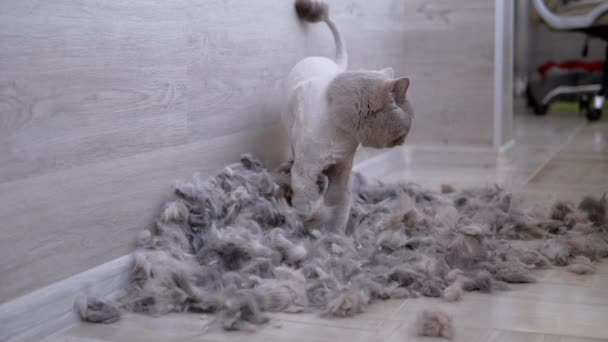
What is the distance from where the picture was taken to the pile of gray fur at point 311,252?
1.17 meters

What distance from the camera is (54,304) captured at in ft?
3.63

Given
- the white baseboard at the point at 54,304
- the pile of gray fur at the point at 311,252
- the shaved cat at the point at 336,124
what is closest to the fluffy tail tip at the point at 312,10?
the shaved cat at the point at 336,124

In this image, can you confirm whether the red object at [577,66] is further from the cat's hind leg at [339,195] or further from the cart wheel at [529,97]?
the cat's hind leg at [339,195]

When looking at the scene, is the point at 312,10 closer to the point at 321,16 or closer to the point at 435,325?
the point at 321,16

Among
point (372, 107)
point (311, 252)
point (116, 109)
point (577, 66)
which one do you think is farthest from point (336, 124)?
point (577, 66)

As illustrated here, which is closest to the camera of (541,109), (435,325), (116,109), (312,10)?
(435,325)

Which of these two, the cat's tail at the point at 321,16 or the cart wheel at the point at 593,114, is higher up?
the cat's tail at the point at 321,16

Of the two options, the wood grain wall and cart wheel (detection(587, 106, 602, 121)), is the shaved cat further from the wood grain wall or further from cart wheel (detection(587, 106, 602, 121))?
cart wheel (detection(587, 106, 602, 121))

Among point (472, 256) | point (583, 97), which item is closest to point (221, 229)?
point (472, 256)

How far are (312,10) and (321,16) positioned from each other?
0.04 m

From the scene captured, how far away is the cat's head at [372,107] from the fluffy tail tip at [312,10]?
45cm

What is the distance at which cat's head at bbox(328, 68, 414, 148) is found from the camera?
140 cm

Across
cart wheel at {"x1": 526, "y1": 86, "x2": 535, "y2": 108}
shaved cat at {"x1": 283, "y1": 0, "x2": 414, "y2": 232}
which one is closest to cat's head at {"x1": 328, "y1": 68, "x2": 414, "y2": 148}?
shaved cat at {"x1": 283, "y1": 0, "x2": 414, "y2": 232}

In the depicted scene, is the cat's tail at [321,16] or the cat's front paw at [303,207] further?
the cat's tail at [321,16]
